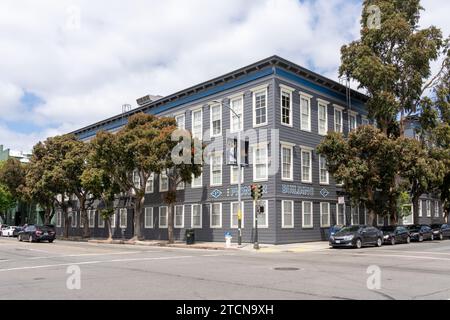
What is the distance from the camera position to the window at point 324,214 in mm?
35719

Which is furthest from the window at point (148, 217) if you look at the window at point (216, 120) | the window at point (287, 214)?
the window at point (287, 214)

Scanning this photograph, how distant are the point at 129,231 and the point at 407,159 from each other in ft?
85.8

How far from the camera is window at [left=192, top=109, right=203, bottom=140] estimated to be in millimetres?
38656

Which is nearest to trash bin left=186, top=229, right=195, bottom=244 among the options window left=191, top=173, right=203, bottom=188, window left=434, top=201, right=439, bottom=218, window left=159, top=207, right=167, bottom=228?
window left=191, top=173, right=203, bottom=188

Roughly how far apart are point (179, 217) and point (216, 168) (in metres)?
5.88

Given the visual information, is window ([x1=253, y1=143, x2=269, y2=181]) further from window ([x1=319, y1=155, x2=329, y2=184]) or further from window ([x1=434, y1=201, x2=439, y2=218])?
window ([x1=434, y1=201, x2=439, y2=218])

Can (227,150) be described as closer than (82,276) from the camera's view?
No

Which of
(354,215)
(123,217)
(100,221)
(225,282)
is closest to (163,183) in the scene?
(123,217)

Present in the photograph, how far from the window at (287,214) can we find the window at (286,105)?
581 cm

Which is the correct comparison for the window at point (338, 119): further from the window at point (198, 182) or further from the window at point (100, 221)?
the window at point (100, 221)

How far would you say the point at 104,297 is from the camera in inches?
387

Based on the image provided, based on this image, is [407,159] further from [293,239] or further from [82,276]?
[82,276]

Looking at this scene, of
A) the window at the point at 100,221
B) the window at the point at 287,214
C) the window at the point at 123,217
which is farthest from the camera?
the window at the point at 100,221
